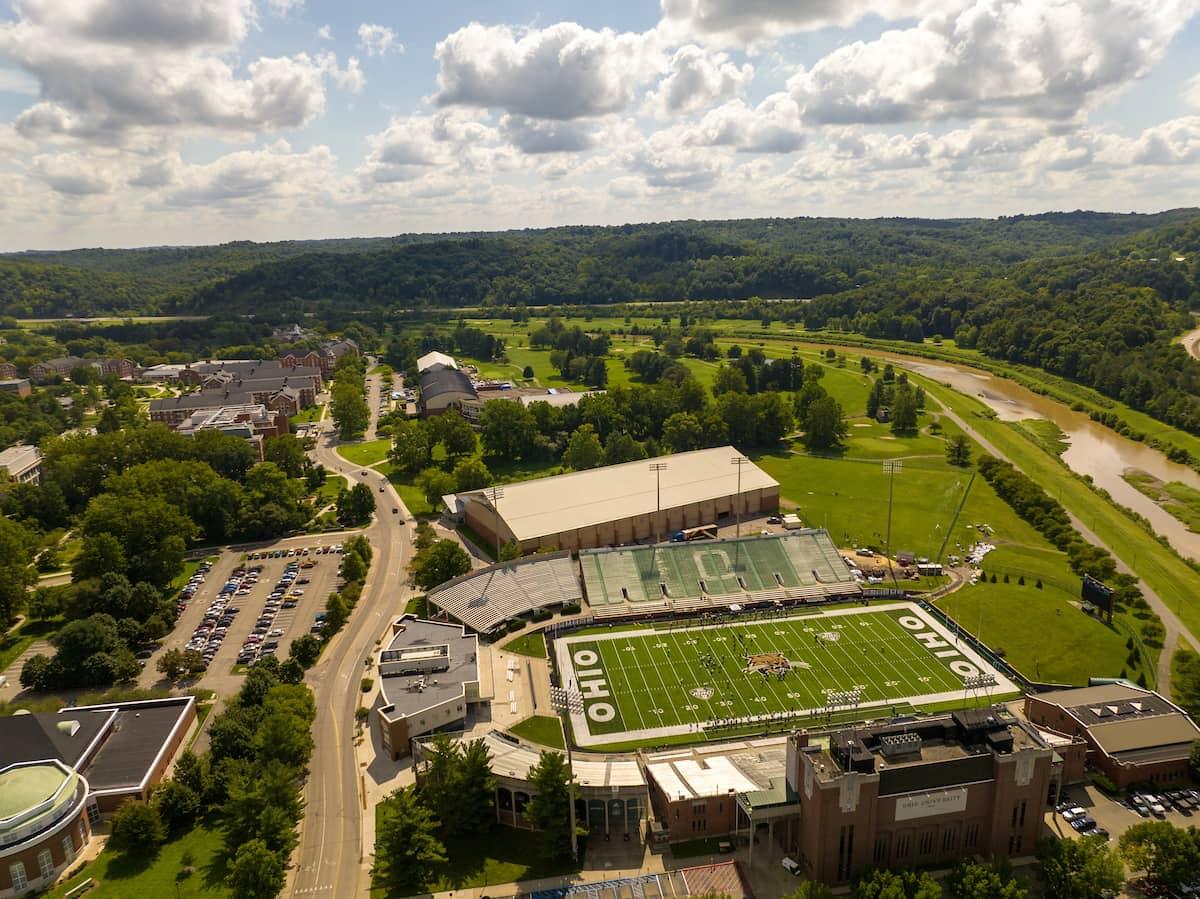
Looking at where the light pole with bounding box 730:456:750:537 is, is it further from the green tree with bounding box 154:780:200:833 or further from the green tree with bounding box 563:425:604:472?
the green tree with bounding box 154:780:200:833

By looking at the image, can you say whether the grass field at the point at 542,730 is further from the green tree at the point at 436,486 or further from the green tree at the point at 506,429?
the green tree at the point at 506,429

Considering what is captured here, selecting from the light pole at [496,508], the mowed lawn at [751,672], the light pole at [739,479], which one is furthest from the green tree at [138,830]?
the light pole at [739,479]

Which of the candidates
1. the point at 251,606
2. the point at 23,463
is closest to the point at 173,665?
the point at 251,606

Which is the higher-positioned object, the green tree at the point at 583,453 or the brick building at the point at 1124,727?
the green tree at the point at 583,453

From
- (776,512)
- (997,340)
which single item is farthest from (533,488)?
(997,340)

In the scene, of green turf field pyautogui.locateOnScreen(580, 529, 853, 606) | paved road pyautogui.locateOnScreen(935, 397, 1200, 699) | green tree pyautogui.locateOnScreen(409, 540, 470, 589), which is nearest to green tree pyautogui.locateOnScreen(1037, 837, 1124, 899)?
paved road pyautogui.locateOnScreen(935, 397, 1200, 699)

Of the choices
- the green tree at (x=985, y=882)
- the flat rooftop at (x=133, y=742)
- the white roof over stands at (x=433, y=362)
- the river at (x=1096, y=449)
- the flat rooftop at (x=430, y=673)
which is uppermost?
the white roof over stands at (x=433, y=362)

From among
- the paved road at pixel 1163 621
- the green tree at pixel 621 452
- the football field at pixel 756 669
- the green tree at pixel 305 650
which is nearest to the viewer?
the football field at pixel 756 669
